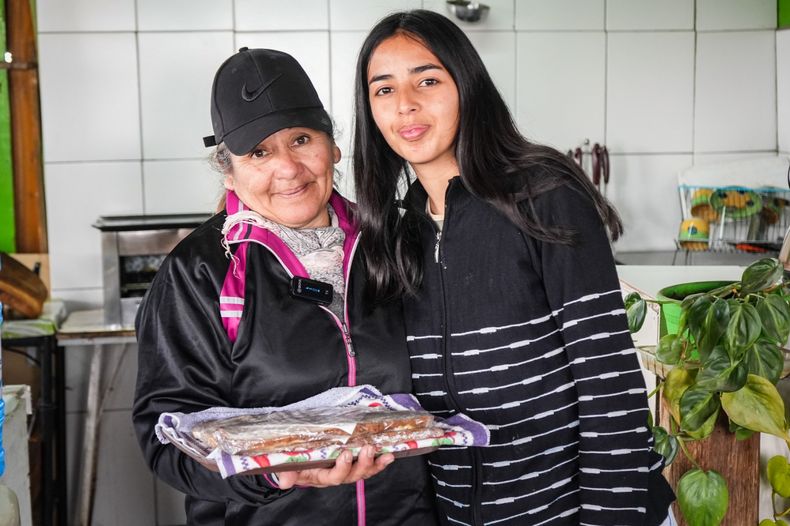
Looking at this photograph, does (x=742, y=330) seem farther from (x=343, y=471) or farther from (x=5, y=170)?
(x=5, y=170)

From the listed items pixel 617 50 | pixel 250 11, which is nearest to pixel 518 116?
pixel 617 50

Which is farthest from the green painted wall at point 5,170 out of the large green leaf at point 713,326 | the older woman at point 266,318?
the large green leaf at point 713,326

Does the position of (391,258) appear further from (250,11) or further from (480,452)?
(250,11)

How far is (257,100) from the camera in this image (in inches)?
54.1

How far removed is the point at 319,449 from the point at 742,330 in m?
0.79

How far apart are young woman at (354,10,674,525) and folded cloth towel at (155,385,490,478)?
96 mm

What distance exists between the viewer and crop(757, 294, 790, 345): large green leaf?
5.06 ft

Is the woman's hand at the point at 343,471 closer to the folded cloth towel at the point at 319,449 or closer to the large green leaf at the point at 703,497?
the folded cloth towel at the point at 319,449

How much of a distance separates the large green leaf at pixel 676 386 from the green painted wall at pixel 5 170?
8.09 ft

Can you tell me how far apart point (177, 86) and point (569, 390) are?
232 cm

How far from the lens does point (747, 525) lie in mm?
1787

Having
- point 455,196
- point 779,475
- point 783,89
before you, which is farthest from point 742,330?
point 783,89

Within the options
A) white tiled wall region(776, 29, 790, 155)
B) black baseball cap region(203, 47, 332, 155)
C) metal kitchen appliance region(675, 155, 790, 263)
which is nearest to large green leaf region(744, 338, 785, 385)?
black baseball cap region(203, 47, 332, 155)

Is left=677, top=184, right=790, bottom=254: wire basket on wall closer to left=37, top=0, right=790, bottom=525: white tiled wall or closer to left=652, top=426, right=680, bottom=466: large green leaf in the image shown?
left=37, top=0, right=790, bottom=525: white tiled wall
